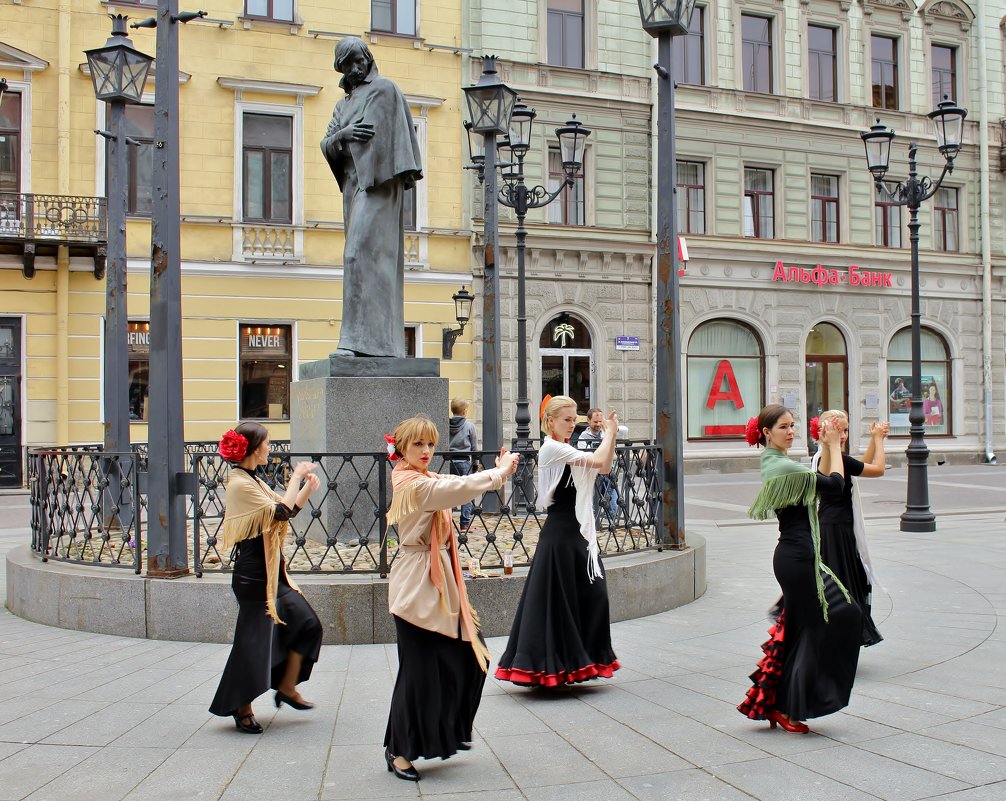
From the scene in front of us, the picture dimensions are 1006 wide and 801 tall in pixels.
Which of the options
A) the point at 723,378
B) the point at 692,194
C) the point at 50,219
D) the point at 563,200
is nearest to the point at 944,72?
the point at 692,194

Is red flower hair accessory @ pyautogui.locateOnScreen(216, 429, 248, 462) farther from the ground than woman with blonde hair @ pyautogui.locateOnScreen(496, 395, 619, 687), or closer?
farther from the ground

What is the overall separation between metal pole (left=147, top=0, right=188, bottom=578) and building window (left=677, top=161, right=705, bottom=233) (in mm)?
20038

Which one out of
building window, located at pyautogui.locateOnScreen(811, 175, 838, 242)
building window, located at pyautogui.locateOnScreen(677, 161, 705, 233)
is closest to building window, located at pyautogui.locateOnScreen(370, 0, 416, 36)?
building window, located at pyautogui.locateOnScreen(677, 161, 705, 233)

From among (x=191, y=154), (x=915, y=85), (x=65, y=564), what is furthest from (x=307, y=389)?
(x=915, y=85)

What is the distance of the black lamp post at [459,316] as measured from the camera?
23.0m

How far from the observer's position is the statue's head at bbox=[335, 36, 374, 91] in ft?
29.7

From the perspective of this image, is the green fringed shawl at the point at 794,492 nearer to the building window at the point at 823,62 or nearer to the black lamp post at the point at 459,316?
the black lamp post at the point at 459,316

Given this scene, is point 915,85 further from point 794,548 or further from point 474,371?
point 794,548

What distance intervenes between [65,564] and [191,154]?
1586 cm

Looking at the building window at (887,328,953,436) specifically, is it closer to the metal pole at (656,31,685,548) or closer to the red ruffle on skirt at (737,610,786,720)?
the metal pole at (656,31,685,548)

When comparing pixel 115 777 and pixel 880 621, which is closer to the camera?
pixel 115 777

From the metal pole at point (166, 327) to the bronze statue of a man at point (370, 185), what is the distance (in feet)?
5.09

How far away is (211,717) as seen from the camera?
5.60 meters

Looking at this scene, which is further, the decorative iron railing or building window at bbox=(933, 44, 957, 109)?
building window at bbox=(933, 44, 957, 109)
